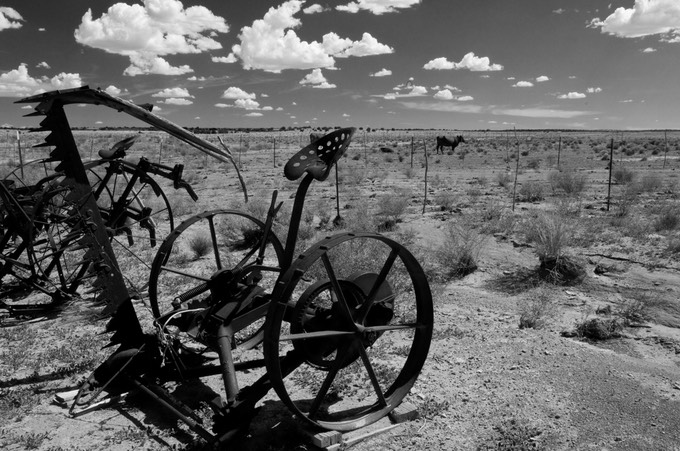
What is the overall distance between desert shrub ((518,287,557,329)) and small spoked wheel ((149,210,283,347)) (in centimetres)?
290

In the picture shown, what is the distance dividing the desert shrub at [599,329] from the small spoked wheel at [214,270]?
3370 mm

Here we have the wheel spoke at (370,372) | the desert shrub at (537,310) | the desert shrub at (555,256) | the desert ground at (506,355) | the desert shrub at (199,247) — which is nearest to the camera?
the wheel spoke at (370,372)

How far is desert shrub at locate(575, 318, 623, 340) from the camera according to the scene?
5480 mm

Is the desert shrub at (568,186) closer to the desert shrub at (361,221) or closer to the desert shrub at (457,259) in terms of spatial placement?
the desert shrub at (361,221)

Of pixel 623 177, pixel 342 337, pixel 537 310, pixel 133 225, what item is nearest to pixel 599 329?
pixel 537 310

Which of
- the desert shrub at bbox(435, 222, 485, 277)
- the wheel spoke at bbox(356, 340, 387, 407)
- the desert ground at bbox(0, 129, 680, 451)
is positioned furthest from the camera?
the desert shrub at bbox(435, 222, 485, 277)

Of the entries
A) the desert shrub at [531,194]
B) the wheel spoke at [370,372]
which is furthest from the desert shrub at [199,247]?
the desert shrub at [531,194]

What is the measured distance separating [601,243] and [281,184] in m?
13.1

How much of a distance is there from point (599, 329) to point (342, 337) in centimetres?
333

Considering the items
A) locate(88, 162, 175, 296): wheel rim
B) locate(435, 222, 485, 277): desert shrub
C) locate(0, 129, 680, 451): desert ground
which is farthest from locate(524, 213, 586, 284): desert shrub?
locate(88, 162, 175, 296): wheel rim

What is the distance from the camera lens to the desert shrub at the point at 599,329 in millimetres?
5480

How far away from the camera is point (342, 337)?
364 cm

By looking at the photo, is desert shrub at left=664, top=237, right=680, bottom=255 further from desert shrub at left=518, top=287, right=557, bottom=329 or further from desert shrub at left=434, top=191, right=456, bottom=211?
desert shrub at left=434, top=191, right=456, bottom=211

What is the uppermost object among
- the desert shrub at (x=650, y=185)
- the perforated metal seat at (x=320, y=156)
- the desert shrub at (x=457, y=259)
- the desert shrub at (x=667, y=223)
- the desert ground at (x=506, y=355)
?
the perforated metal seat at (x=320, y=156)
